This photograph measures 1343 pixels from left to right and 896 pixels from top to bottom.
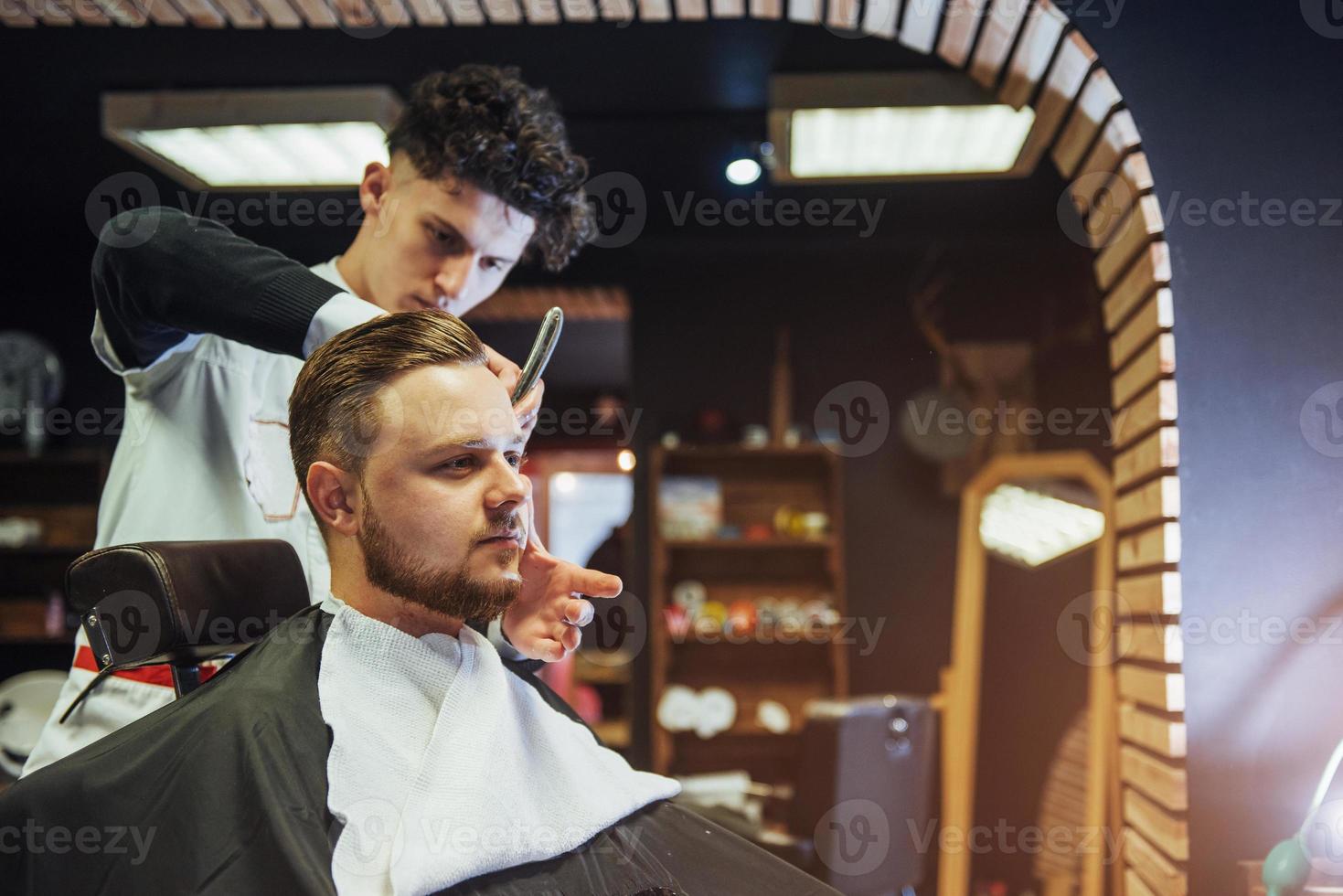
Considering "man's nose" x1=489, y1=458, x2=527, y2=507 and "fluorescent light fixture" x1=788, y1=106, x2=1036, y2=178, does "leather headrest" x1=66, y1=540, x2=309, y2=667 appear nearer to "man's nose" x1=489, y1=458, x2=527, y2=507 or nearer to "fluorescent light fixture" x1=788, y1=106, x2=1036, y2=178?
"man's nose" x1=489, y1=458, x2=527, y2=507

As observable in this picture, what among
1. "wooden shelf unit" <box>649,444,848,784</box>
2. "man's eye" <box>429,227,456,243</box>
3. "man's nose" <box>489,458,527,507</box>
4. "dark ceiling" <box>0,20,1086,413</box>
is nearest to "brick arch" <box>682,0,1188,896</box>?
"man's eye" <box>429,227,456,243</box>

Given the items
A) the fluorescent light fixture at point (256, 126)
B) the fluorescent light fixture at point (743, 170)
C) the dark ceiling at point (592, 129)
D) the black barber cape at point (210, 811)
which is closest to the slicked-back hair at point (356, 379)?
the black barber cape at point (210, 811)

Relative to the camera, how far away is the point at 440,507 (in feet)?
4.27

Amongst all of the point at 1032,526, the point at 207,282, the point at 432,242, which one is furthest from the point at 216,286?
the point at 1032,526

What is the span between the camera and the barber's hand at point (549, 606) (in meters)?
1.41

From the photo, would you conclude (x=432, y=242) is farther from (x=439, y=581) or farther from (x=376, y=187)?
(x=439, y=581)

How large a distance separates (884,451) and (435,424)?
4.68m

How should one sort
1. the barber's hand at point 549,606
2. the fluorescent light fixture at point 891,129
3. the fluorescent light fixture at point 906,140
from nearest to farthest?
the barber's hand at point 549,606, the fluorescent light fixture at point 891,129, the fluorescent light fixture at point 906,140

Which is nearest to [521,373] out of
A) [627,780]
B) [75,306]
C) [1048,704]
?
[627,780]

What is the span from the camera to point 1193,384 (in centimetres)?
180

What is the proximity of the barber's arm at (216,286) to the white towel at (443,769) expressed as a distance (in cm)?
39

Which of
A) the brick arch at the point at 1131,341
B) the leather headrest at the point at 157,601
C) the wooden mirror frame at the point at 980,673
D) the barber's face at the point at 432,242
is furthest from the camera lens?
the wooden mirror frame at the point at 980,673

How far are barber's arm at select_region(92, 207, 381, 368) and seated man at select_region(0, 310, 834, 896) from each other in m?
0.05

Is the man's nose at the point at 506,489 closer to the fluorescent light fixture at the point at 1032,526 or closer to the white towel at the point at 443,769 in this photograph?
the white towel at the point at 443,769
